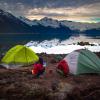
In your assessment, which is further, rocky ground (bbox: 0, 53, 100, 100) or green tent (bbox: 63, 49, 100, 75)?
green tent (bbox: 63, 49, 100, 75)

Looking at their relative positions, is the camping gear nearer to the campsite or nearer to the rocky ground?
the campsite

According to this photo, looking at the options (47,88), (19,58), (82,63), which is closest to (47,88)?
(47,88)

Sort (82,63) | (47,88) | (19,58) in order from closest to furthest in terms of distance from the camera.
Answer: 1. (47,88)
2. (82,63)
3. (19,58)

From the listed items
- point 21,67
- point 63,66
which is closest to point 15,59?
point 21,67

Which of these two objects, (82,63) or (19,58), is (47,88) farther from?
(19,58)

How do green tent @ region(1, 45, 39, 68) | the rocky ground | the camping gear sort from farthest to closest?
green tent @ region(1, 45, 39, 68)
the camping gear
the rocky ground

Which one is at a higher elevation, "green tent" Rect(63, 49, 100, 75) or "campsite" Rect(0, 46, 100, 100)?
"green tent" Rect(63, 49, 100, 75)

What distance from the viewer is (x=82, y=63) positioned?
1723cm

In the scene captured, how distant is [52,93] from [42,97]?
0.46 m

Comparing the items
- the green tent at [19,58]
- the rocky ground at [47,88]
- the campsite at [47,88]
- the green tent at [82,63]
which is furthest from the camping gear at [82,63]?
the green tent at [19,58]

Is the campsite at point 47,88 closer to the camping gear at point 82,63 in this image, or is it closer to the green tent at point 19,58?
the camping gear at point 82,63

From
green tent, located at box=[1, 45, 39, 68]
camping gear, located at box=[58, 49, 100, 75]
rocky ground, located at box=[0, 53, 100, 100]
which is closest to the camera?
rocky ground, located at box=[0, 53, 100, 100]

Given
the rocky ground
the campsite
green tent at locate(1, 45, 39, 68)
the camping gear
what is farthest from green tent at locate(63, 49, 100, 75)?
green tent at locate(1, 45, 39, 68)

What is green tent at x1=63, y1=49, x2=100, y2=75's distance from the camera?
1714 centimetres
